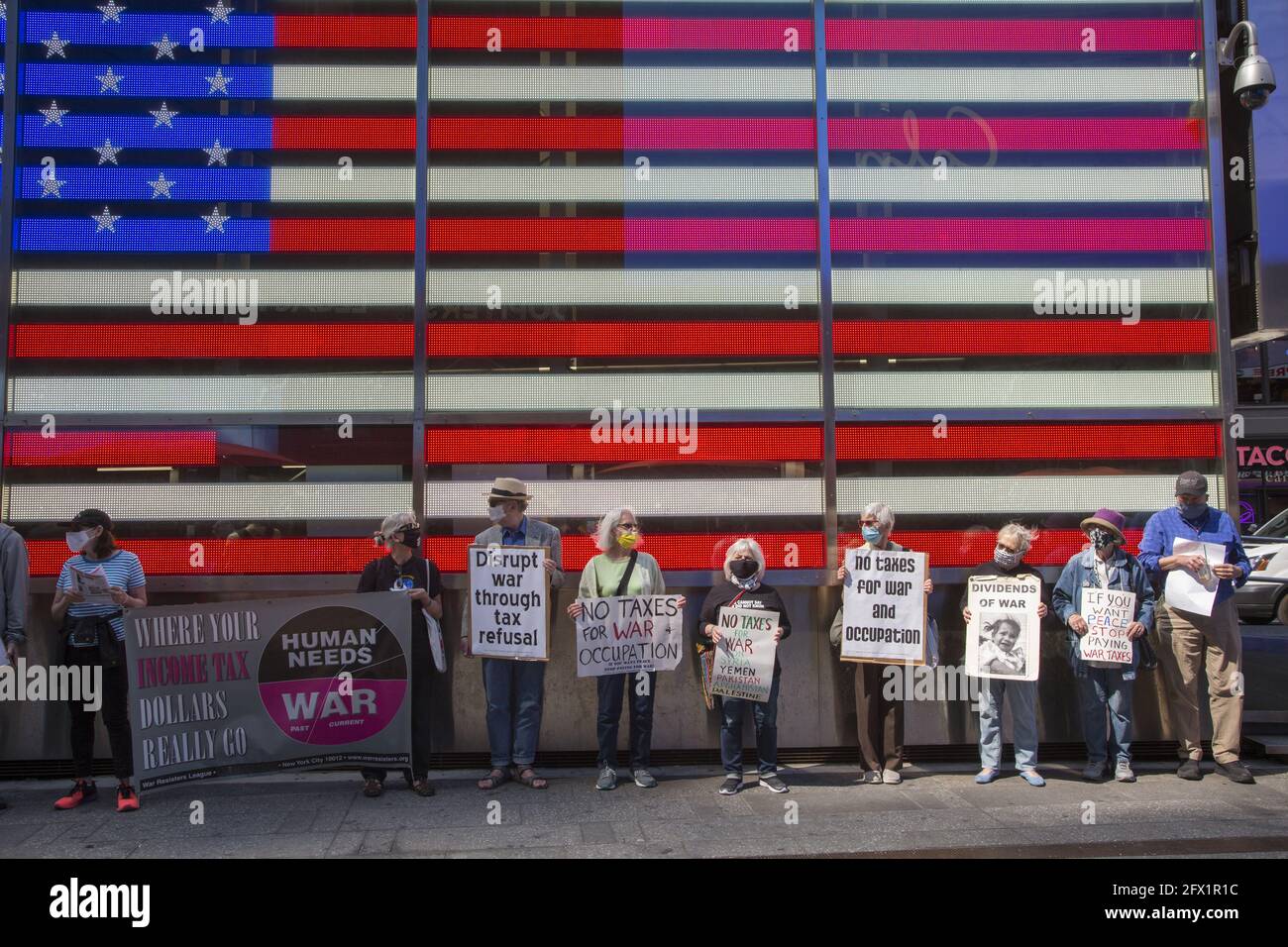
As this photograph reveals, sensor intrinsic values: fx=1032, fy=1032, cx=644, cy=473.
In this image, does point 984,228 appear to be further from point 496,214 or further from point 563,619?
point 563,619

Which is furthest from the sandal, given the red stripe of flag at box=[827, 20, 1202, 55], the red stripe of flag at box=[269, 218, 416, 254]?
the red stripe of flag at box=[827, 20, 1202, 55]

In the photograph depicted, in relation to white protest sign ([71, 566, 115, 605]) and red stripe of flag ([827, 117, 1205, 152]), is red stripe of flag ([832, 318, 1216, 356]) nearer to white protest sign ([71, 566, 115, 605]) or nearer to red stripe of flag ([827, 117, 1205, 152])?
red stripe of flag ([827, 117, 1205, 152])

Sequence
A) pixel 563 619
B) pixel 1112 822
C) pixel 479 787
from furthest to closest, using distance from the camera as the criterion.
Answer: pixel 563 619 < pixel 479 787 < pixel 1112 822

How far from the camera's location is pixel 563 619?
796cm

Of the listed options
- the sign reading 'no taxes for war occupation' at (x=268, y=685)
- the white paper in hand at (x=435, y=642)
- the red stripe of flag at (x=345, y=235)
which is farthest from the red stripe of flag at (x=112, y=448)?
the white paper in hand at (x=435, y=642)

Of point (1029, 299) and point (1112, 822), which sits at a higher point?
point (1029, 299)

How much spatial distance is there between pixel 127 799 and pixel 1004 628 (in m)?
6.08

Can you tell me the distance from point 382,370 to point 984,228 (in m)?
4.99

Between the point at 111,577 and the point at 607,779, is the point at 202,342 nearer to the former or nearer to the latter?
the point at 111,577

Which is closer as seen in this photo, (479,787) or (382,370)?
(479,787)

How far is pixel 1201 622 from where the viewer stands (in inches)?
296

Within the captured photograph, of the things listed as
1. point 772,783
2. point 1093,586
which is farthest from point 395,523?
point 1093,586

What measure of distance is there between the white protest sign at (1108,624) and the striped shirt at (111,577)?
258 inches

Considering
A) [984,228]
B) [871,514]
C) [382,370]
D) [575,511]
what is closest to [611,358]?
[575,511]
